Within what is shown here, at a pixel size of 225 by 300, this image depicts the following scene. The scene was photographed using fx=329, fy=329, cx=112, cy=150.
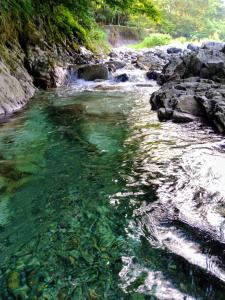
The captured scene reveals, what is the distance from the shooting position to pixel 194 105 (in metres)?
6.33

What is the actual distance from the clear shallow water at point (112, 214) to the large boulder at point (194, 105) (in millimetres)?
529

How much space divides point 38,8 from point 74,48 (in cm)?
264

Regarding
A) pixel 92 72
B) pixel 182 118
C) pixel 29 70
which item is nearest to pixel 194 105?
pixel 182 118

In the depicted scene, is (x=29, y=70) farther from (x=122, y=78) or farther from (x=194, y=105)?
(x=194, y=105)

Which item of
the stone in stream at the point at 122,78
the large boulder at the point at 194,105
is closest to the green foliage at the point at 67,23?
the stone in stream at the point at 122,78

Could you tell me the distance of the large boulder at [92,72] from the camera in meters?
12.1

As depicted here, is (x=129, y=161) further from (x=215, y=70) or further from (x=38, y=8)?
(x=38, y=8)

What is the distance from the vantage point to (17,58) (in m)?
9.64

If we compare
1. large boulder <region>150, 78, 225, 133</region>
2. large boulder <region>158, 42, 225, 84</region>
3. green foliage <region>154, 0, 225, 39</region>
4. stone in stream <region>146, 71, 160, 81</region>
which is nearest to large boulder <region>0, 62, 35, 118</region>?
large boulder <region>150, 78, 225, 133</region>

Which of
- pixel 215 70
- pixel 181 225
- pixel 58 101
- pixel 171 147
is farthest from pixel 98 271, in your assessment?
pixel 215 70

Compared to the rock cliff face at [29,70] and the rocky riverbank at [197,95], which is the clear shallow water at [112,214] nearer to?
the rocky riverbank at [197,95]

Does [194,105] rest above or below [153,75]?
above

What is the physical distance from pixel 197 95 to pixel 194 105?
0.37m

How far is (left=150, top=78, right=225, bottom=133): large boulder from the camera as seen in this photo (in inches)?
220
